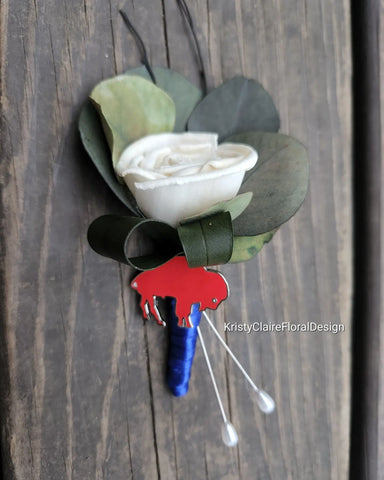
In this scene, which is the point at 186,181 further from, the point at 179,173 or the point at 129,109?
the point at 129,109

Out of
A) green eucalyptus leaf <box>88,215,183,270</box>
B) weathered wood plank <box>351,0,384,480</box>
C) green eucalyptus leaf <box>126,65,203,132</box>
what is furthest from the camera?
weathered wood plank <box>351,0,384,480</box>

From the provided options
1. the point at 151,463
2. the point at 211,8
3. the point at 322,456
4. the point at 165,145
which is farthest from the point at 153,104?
the point at 322,456

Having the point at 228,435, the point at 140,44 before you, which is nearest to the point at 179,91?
the point at 140,44

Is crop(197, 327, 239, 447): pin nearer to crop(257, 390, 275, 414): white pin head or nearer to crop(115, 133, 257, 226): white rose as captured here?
crop(257, 390, 275, 414): white pin head

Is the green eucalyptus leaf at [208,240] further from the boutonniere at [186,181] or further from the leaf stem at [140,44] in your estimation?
the leaf stem at [140,44]

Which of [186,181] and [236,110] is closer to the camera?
[186,181]

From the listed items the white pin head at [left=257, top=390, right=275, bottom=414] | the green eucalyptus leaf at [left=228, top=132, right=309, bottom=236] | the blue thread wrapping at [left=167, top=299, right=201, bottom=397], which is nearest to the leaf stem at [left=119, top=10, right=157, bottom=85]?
the green eucalyptus leaf at [left=228, top=132, right=309, bottom=236]

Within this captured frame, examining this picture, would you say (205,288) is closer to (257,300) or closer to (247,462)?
(257,300)

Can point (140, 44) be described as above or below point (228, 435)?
above
